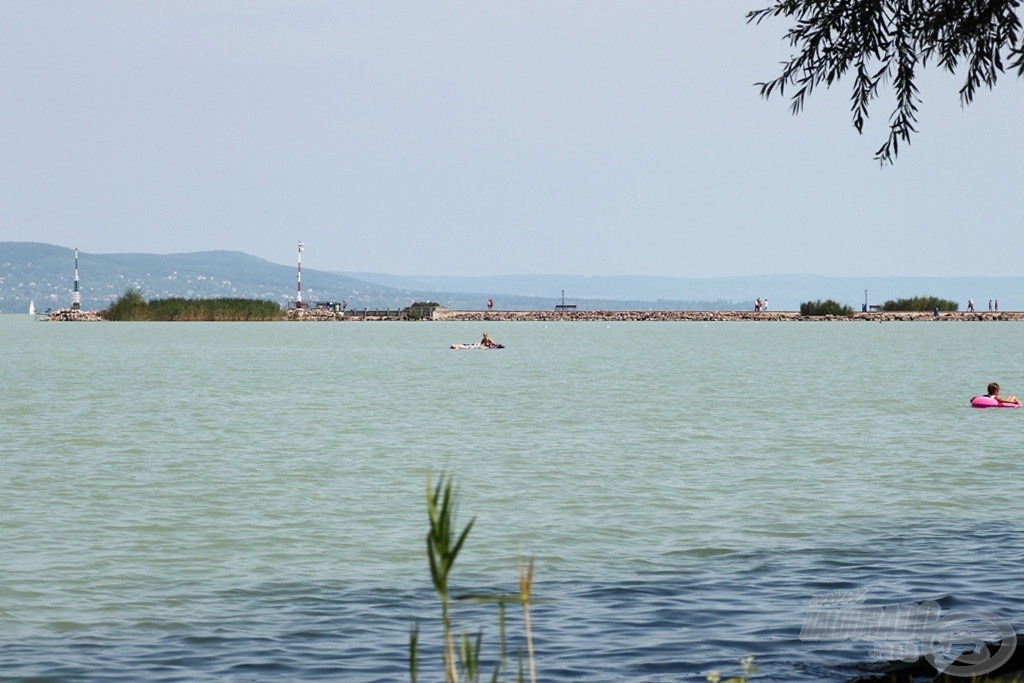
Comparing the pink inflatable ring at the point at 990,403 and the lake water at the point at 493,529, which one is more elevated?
the pink inflatable ring at the point at 990,403

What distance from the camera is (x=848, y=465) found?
28797 millimetres

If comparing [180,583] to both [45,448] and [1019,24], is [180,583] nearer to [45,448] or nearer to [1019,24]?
[1019,24]

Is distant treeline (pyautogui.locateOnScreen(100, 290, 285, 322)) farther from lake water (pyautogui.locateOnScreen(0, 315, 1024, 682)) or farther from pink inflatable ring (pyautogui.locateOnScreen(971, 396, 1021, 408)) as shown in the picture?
pink inflatable ring (pyautogui.locateOnScreen(971, 396, 1021, 408))

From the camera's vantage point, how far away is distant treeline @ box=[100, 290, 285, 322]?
17350 cm

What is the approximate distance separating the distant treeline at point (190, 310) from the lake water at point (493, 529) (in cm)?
12493

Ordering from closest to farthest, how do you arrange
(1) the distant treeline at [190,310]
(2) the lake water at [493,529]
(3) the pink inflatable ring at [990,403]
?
(2) the lake water at [493,529]
(3) the pink inflatable ring at [990,403]
(1) the distant treeline at [190,310]

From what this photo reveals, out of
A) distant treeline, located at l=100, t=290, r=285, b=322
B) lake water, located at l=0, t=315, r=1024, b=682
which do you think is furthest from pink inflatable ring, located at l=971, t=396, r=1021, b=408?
distant treeline, located at l=100, t=290, r=285, b=322

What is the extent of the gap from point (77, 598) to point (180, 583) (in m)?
1.23

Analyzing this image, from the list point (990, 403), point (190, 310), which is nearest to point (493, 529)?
point (990, 403)

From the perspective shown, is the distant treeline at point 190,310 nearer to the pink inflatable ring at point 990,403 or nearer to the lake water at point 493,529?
the lake water at point 493,529

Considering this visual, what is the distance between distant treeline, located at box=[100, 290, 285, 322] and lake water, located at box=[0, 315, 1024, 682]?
125m

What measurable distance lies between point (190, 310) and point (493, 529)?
15896cm

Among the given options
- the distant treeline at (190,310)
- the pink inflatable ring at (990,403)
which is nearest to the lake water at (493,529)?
the pink inflatable ring at (990,403)

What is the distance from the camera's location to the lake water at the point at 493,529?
1312 centimetres
